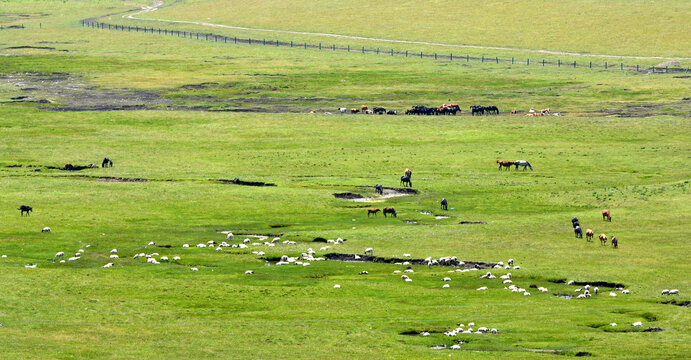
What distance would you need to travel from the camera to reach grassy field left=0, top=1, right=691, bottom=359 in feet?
124

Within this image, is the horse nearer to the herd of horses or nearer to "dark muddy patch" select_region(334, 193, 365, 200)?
"dark muddy patch" select_region(334, 193, 365, 200)

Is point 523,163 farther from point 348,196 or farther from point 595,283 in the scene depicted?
point 595,283

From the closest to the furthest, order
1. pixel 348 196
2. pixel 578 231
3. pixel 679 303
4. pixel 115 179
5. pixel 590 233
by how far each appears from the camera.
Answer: pixel 679 303 < pixel 590 233 < pixel 578 231 < pixel 348 196 < pixel 115 179

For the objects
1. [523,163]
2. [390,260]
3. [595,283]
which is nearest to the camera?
[595,283]

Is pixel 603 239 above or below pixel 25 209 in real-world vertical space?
above

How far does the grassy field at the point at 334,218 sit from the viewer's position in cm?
3769

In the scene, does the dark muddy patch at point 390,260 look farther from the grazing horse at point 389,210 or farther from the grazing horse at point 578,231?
the grazing horse at point 389,210

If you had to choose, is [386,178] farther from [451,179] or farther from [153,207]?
[153,207]

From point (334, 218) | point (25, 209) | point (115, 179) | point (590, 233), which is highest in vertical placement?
point (590, 233)

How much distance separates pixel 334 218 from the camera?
6431cm

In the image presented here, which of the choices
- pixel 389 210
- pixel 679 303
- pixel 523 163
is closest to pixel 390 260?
pixel 389 210

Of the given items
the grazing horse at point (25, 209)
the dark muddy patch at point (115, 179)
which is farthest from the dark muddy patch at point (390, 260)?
the dark muddy patch at point (115, 179)

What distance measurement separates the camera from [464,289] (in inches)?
1781

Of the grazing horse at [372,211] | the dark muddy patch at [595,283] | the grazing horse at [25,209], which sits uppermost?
the dark muddy patch at [595,283]
